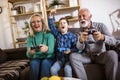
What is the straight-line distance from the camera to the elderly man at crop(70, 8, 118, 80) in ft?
6.20

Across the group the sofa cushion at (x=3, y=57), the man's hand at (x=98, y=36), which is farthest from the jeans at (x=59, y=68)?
the sofa cushion at (x=3, y=57)

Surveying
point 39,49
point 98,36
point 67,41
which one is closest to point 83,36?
point 98,36

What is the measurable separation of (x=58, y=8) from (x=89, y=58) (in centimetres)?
157

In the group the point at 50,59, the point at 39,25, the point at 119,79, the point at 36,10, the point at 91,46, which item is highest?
the point at 36,10

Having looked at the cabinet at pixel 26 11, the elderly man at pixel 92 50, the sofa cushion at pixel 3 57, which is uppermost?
the cabinet at pixel 26 11

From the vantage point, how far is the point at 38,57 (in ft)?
7.13

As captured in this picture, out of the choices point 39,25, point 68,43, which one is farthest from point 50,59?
point 39,25

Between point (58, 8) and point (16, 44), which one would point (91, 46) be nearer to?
point (58, 8)

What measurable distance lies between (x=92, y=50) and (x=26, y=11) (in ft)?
6.63

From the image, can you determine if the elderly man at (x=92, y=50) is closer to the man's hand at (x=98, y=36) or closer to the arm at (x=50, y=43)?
the man's hand at (x=98, y=36)

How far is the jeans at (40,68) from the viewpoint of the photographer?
2.05m

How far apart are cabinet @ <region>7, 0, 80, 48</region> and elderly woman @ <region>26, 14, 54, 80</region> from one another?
3.75 ft

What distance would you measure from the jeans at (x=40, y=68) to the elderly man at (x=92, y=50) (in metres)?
0.29

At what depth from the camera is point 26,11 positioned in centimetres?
369
